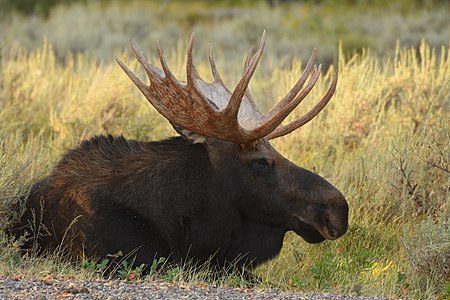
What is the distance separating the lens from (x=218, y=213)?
629 centimetres

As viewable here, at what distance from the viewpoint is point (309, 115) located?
6242 mm

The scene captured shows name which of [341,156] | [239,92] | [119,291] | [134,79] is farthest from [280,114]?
[341,156]

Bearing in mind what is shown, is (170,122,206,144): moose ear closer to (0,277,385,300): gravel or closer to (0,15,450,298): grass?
(0,15,450,298): grass

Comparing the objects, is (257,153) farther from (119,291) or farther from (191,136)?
(119,291)

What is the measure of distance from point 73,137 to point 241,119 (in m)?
3.49

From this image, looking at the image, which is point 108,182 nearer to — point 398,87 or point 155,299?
point 155,299

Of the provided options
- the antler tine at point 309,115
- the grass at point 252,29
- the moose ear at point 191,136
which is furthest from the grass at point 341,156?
the grass at point 252,29

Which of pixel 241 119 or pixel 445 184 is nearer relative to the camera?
pixel 241 119

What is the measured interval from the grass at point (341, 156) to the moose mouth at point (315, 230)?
270 millimetres

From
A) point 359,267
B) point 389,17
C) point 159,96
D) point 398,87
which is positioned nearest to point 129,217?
point 159,96

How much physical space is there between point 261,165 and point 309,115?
1.47ft

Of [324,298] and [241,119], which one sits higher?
[241,119]

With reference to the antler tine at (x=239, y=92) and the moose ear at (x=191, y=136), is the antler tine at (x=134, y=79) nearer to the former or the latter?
the moose ear at (x=191, y=136)

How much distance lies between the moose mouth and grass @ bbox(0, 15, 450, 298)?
0.27 meters
